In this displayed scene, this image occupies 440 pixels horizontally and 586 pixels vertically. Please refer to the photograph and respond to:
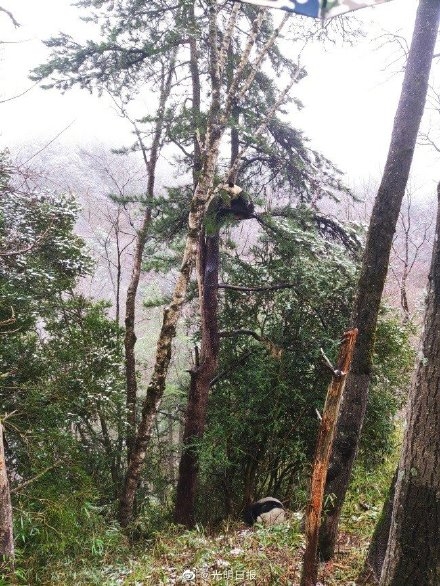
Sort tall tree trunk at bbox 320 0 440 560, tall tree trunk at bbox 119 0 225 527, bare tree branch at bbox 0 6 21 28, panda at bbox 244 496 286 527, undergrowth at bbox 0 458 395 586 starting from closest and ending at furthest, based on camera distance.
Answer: bare tree branch at bbox 0 6 21 28 < undergrowth at bbox 0 458 395 586 < tall tree trunk at bbox 320 0 440 560 < tall tree trunk at bbox 119 0 225 527 < panda at bbox 244 496 286 527

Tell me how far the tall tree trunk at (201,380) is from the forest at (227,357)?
35 millimetres

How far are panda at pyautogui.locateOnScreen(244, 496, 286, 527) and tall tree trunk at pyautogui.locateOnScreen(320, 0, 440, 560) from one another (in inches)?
76.6

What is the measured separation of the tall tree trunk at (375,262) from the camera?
11.9 ft

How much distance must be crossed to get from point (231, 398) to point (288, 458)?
1.43 m

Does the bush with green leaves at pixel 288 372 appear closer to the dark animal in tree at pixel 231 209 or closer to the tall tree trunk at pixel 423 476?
the dark animal in tree at pixel 231 209

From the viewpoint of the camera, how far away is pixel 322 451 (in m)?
2.60

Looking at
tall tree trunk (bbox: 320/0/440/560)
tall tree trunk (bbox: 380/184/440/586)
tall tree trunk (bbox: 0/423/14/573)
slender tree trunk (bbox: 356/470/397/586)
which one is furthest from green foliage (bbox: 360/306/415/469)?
tall tree trunk (bbox: 0/423/14/573)

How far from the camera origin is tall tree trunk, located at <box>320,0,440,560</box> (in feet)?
11.9

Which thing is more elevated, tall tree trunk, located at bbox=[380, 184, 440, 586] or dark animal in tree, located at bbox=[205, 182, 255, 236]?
dark animal in tree, located at bbox=[205, 182, 255, 236]

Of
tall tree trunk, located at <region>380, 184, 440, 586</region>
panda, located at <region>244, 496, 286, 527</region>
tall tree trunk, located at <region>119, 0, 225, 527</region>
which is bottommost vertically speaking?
panda, located at <region>244, 496, 286, 527</region>

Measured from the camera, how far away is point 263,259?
7.65 metres

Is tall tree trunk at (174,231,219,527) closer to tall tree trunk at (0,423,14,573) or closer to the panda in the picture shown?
the panda

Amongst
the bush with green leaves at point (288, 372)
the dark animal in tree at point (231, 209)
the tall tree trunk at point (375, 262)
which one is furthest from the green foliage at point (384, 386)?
the tall tree trunk at point (375, 262)

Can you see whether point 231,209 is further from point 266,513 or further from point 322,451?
point 266,513
